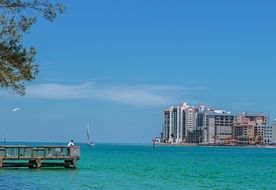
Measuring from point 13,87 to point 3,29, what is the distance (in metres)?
1.80

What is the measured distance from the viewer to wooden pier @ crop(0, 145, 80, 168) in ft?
157

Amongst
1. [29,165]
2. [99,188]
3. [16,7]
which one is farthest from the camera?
[29,165]

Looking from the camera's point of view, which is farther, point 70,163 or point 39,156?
point 70,163

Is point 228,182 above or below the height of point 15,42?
below

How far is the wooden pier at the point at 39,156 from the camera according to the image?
1889 inches

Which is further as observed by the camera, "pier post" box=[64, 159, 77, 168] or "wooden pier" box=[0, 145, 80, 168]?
"pier post" box=[64, 159, 77, 168]

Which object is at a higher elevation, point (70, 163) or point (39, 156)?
point (39, 156)

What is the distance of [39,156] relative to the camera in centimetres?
4931

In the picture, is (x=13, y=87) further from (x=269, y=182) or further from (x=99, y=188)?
(x=269, y=182)

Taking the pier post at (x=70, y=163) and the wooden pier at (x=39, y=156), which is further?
the pier post at (x=70, y=163)

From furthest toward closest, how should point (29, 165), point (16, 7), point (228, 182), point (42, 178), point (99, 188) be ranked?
point (29, 165) → point (228, 182) → point (42, 178) → point (99, 188) → point (16, 7)

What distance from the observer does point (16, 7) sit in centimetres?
1595

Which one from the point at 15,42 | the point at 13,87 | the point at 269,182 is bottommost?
the point at 269,182

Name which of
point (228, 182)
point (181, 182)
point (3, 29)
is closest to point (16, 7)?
point (3, 29)
